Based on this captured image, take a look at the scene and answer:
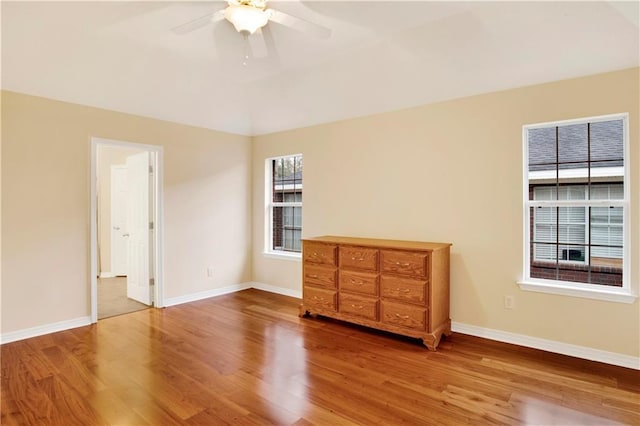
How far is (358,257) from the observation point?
144 inches

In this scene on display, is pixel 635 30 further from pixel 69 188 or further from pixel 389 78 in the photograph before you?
pixel 69 188

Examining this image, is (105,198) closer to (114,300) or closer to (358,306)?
(114,300)

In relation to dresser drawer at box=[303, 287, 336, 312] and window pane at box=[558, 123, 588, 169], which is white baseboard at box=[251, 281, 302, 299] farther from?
window pane at box=[558, 123, 588, 169]

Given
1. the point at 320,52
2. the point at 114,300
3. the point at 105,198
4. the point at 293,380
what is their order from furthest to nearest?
the point at 105,198 → the point at 114,300 → the point at 320,52 → the point at 293,380

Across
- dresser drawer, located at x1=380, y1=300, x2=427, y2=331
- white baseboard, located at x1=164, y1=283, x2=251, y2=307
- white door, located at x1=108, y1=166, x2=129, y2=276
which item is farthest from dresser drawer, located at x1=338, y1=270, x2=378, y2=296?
white door, located at x1=108, y1=166, x2=129, y2=276

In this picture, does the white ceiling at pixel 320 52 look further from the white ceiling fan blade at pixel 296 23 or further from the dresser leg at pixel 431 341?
the dresser leg at pixel 431 341

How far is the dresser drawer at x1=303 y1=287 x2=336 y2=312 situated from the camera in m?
3.88

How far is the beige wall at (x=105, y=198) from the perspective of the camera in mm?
6496

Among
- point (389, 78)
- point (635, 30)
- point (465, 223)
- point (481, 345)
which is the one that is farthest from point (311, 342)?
point (635, 30)

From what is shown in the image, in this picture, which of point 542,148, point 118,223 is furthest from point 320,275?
point 118,223

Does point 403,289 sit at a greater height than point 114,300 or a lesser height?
greater

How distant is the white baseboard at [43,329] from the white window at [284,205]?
2.46 m

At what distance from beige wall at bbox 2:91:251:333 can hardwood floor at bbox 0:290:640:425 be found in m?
0.45

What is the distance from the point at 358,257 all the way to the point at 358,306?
1.66 ft
